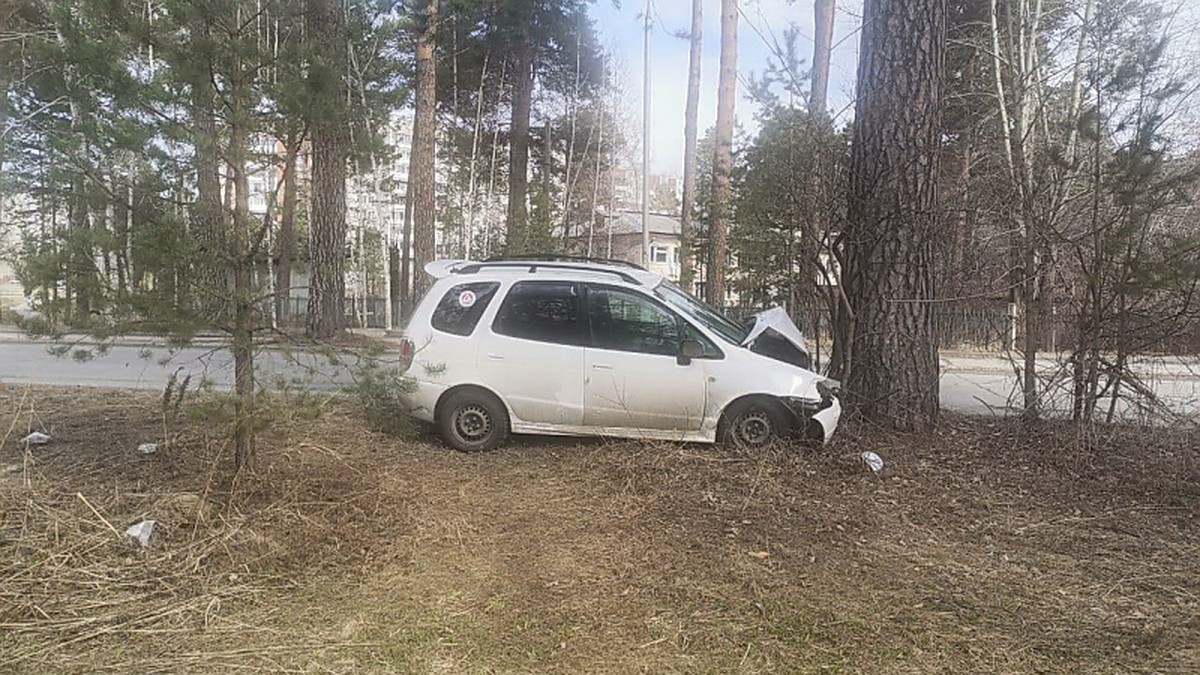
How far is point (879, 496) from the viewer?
16.8 ft

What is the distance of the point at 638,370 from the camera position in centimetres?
609

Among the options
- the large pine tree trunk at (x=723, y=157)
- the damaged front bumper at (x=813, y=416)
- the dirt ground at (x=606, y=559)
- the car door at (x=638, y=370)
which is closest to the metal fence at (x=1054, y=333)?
the dirt ground at (x=606, y=559)

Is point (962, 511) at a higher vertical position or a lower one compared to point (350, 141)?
lower

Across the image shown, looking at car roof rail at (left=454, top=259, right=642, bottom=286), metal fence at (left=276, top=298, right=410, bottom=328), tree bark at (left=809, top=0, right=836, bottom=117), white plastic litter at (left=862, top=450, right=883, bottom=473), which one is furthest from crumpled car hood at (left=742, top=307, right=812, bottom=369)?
metal fence at (left=276, top=298, right=410, bottom=328)

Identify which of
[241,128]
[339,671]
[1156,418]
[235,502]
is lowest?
[339,671]

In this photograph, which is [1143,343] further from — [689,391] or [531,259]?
[531,259]

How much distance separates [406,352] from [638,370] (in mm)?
2022

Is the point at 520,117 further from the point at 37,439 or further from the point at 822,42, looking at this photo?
the point at 37,439

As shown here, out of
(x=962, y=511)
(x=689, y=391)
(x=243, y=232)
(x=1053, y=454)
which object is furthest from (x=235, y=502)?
(x=1053, y=454)

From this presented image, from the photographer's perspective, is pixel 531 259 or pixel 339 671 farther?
pixel 531 259

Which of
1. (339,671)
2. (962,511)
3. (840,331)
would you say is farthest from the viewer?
(840,331)

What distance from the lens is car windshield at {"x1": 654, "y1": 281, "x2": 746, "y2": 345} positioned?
248 inches

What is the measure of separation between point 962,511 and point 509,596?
3155 mm

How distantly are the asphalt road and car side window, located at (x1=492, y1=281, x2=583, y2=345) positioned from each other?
183cm
